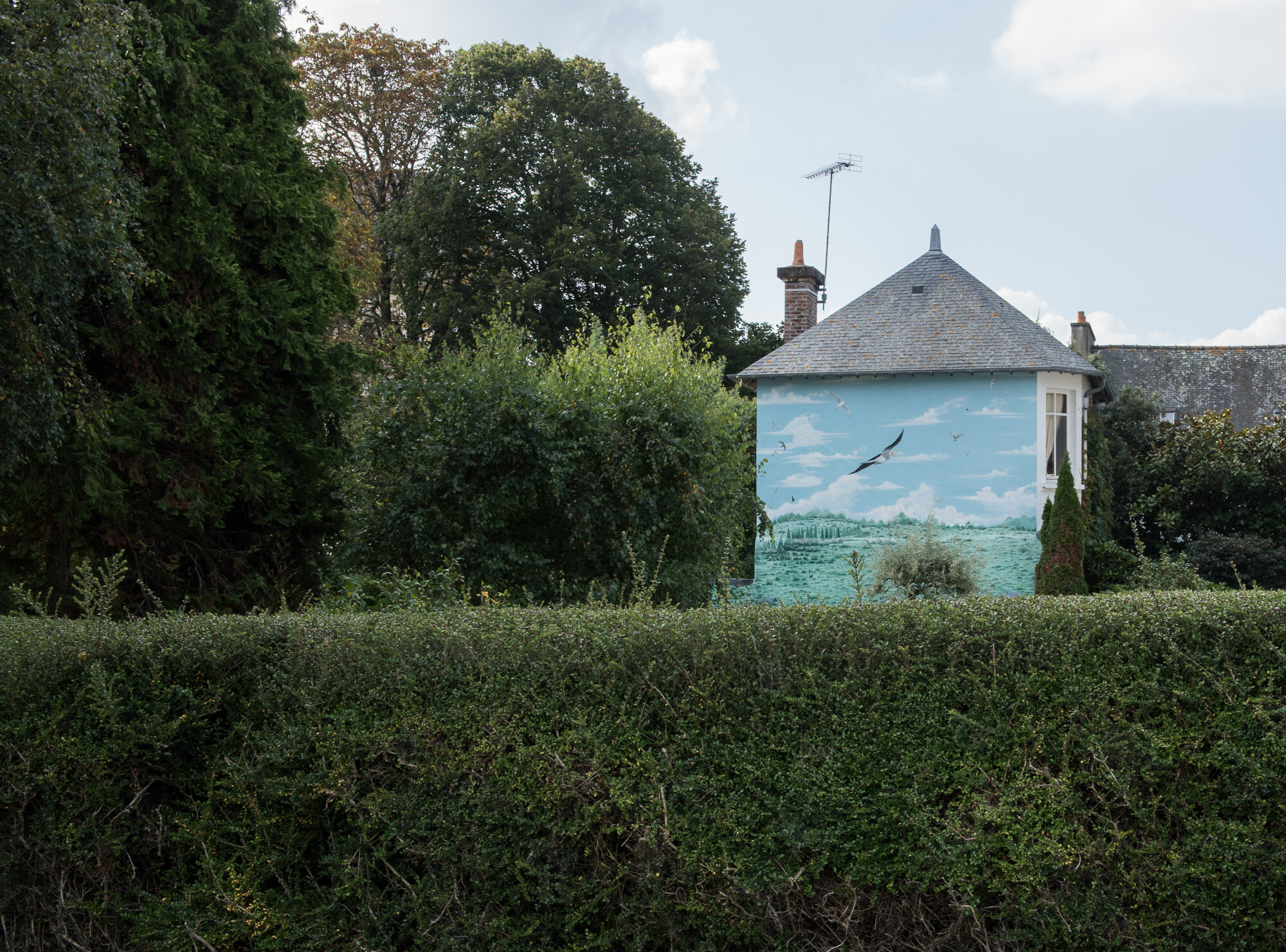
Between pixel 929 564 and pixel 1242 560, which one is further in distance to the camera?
pixel 1242 560

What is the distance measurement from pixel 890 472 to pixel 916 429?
1.00 m

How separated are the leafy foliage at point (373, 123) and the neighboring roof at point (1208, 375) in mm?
22967

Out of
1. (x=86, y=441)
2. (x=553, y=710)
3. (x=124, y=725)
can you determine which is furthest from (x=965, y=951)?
(x=86, y=441)

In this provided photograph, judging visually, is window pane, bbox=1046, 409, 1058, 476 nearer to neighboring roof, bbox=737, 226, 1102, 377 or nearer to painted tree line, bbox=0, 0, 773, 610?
neighboring roof, bbox=737, 226, 1102, 377

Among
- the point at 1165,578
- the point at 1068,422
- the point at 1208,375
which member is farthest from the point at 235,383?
the point at 1208,375

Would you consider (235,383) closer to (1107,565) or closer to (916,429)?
(916,429)

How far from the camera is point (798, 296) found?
2330cm

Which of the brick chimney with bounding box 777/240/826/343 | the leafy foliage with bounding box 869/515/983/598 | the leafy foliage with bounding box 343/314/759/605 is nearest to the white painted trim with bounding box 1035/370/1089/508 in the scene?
the leafy foliage with bounding box 869/515/983/598

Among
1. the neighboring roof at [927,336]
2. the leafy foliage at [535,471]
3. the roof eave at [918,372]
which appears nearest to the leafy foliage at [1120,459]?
the roof eave at [918,372]

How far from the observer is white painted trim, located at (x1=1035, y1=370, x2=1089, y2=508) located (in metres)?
18.5

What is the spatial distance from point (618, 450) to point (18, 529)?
247 inches

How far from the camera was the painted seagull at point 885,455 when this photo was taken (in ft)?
63.1

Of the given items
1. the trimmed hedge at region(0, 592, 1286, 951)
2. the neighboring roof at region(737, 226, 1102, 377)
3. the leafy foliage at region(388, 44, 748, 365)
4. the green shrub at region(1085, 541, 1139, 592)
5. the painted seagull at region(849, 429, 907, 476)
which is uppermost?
the leafy foliage at region(388, 44, 748, 365)

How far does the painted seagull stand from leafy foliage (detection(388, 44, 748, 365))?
6740mm
